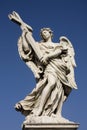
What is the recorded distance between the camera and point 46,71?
40.7 feet

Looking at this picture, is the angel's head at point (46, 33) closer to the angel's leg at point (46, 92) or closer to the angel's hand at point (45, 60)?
the angel's hand at point (45, 60)

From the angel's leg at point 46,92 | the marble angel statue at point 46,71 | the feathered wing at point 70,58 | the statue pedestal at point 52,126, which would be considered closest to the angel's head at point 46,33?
the marble angel statue at point 46,71

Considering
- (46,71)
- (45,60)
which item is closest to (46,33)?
(45,60)

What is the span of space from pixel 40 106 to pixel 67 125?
3.39 feet

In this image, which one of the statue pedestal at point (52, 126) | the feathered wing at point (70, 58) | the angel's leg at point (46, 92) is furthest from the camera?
the feathered wing at point (70, 58)

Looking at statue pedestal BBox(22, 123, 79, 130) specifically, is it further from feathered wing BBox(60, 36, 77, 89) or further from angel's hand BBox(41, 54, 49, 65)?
angel's hand BBox(41, 54, 49, 65)

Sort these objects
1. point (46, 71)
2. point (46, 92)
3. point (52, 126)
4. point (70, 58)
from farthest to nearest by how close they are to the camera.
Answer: point (70, 58), point (46, 71), point (46, 92), point (52, 126)

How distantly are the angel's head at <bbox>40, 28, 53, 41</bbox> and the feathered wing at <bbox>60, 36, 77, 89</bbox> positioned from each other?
0.45m

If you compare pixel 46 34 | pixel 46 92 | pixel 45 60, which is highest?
pixel 46 34

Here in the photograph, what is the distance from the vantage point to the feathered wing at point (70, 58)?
41.6 ft

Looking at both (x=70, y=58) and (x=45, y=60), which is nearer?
(x=45, y=60)

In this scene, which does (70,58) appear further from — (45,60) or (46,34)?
(46,34)

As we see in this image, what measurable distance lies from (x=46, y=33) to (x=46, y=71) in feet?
4.76

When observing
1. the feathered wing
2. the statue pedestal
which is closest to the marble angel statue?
the feathered wing
